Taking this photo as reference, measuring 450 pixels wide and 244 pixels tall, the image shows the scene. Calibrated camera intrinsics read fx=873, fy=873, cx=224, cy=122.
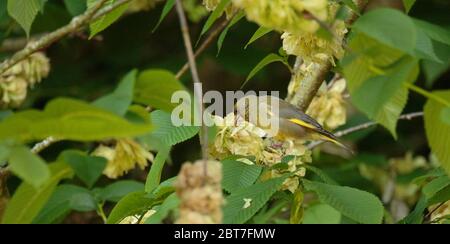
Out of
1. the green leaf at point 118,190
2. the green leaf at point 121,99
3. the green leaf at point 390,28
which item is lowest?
the green leaf at point 118,190

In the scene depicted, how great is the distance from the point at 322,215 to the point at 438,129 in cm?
29

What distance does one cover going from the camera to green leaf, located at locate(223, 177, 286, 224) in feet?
5.92

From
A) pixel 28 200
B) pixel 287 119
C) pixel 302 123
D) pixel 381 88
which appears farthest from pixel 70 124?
pixel 302 123

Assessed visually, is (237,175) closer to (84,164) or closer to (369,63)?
(84,164)

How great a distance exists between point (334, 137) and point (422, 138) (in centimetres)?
172

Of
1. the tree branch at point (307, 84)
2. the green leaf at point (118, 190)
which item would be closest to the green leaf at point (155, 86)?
the green leaf at point (118, 190)

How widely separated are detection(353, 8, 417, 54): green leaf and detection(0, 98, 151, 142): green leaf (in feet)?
1.39

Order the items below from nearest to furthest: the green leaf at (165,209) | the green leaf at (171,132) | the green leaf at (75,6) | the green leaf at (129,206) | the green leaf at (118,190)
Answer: the green leaf at (165,209) < the green leaf at (129,206) < the green leaf at (171,132) < the green leaf at (118,190) < the green leaf at (75,6)

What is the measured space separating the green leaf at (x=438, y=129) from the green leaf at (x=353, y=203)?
0.19 meters

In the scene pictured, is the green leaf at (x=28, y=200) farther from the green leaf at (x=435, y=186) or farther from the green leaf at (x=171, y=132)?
the green leaf at (x=435, y=186)

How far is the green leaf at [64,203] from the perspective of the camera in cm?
182

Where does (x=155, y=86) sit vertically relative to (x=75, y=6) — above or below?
above

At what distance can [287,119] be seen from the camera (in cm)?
319
